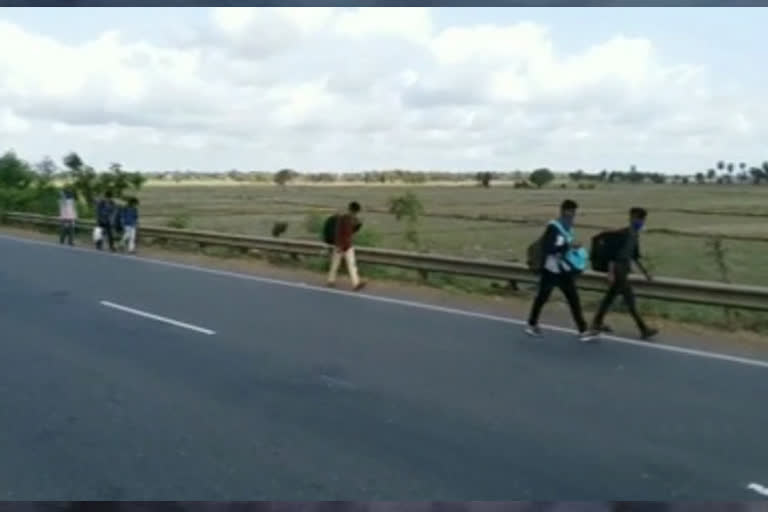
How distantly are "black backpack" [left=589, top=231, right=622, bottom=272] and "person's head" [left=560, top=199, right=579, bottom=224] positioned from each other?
59cm

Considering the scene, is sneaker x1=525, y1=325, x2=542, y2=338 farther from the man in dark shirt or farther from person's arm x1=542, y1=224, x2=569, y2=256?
person's arm x1=542, y1=224, x2=569, y2=256

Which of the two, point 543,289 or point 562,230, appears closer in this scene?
point 562,230

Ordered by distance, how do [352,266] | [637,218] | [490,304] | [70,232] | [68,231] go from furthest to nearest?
[68,231] < [70,232] < [352,266] < [490,304] < [637,218]

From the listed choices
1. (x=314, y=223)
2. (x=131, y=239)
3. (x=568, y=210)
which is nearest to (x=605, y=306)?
(x=568, y=210)

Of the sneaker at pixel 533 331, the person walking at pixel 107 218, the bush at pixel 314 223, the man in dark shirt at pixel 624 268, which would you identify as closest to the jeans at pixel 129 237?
the person walking at pixel 107 218

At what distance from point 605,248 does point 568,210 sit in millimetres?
769

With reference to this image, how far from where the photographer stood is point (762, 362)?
8.20 meters

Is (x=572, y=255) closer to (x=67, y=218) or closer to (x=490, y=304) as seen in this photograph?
(x=490, y=304)

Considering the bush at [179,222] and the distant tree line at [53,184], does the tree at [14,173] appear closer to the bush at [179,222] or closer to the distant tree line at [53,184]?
the distant tree line at [53,184]

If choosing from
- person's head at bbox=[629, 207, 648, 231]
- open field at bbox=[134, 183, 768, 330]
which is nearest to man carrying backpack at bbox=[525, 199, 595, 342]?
person's head at bbox=[629, 207, 648, 231]

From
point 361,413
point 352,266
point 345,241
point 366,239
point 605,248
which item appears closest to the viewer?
point 361,413

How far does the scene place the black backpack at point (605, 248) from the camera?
9656 millimetres

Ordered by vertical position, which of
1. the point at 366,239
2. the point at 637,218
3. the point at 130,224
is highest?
the point at 637,218

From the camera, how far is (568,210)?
9.50 meters
